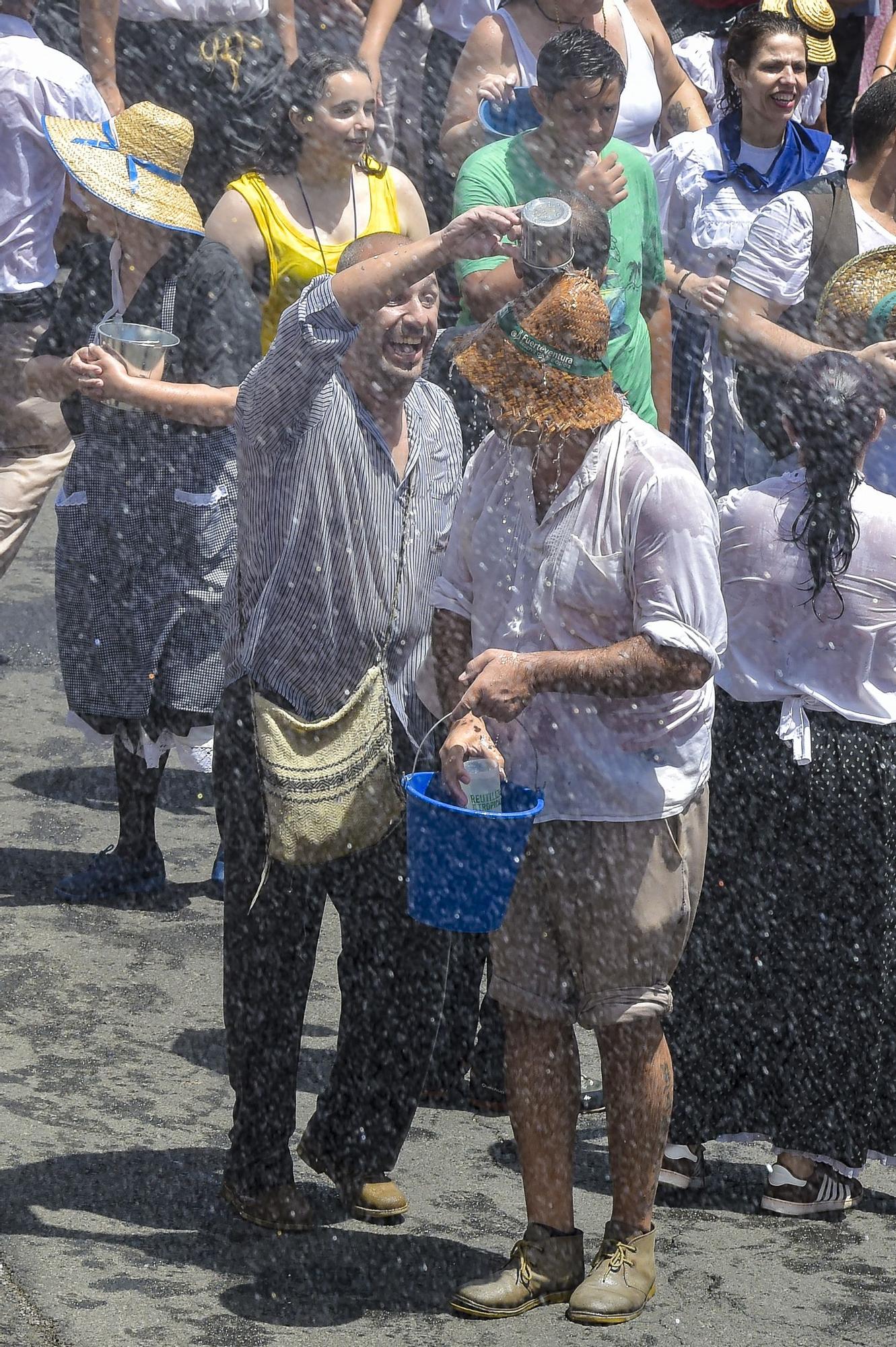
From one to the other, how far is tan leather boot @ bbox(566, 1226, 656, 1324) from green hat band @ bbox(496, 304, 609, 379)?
1606 mm

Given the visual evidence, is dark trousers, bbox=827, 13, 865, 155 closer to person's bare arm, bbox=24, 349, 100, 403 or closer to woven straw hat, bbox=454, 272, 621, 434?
person's bare arm, bbox=24, 349, 100, 403

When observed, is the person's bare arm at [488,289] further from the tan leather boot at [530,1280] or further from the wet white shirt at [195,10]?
the wet white shirt at [195,10]

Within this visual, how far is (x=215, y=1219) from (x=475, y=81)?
3.85 metres

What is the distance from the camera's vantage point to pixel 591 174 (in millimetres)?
5246

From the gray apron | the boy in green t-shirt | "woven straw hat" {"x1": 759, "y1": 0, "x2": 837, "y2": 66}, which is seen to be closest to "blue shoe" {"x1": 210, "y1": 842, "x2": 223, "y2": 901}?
the gray apron

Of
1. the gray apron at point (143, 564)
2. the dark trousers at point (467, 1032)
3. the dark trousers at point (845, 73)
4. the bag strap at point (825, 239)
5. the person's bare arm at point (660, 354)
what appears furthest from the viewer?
the dark trousers at point (845, 73)

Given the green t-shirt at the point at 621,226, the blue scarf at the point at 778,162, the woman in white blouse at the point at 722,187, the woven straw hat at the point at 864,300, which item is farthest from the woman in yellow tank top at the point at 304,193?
the woven straw hat at the point at 864,300

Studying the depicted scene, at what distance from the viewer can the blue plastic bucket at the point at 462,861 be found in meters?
3.43

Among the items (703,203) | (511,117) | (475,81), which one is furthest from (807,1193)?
(475,81)

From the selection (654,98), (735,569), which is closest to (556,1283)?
(735,569)

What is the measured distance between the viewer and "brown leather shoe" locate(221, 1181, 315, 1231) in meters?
3.99

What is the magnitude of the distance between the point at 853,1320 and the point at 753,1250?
0.33 m

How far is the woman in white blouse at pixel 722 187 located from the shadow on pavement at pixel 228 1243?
99.3 inches

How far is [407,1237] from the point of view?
159 inches
